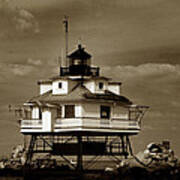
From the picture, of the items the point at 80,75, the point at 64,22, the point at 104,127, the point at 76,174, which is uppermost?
the point at 64,22

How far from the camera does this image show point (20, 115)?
52375 millimetres

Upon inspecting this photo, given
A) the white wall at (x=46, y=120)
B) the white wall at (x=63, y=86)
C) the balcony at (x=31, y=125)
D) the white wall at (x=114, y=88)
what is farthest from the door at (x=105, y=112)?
the balcony at (x=31, y=125)

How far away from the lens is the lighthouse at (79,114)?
4997cm

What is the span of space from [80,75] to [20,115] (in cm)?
513

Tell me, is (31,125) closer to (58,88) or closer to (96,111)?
(58,88)

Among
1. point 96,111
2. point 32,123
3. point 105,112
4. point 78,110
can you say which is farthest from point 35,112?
point 105,112

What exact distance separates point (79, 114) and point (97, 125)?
4.76 ft

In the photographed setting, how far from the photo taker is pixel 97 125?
49.6 metres

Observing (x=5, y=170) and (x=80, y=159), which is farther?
(x=5, y=170)

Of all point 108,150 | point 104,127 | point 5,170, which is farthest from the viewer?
point 5,170

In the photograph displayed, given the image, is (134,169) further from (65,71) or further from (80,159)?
(65,71)

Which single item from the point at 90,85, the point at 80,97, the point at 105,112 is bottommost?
the point at 105,112

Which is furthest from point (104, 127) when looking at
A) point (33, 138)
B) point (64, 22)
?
point (64, 22)

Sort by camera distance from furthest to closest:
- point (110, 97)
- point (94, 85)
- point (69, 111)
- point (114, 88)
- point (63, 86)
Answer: point (114, 88) → point (94, 85) → point (63, 86) → point (110, 97) → point (69, 111)
